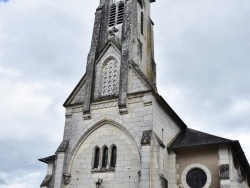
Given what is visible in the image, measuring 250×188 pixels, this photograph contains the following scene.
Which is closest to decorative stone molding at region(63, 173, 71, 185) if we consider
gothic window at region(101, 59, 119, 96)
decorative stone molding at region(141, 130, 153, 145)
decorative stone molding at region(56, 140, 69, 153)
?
decorative stone molding at region(56, 140, 69, 153)

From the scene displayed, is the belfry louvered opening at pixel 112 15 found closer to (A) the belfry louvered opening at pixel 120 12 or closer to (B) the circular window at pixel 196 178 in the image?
(A) the belfry louvered opening at pixel 120 12

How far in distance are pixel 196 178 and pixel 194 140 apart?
8.68 ft

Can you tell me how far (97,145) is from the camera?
22312 mm

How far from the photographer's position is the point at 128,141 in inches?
840

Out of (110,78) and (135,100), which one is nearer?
(135,100)

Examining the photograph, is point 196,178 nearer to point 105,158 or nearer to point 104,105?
point 105,158

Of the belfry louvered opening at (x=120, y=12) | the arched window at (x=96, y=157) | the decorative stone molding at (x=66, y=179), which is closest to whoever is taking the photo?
the decorative stone molding at (x=66, y=179)

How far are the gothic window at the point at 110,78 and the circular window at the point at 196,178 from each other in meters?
7.57

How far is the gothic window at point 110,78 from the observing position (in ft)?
78.3

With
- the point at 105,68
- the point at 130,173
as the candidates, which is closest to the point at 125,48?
the point at 105,68

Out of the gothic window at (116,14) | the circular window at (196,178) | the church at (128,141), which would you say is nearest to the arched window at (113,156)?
the church at (128,141)

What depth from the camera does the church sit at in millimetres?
20422

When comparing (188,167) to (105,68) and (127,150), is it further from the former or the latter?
(105,68)

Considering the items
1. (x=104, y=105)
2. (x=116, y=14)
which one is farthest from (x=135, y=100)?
(x=116, y=14)
